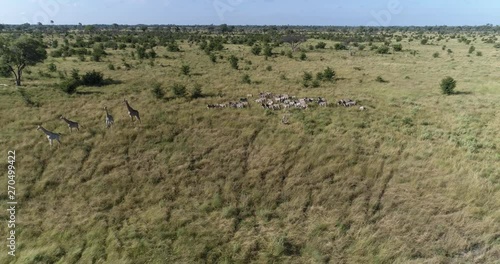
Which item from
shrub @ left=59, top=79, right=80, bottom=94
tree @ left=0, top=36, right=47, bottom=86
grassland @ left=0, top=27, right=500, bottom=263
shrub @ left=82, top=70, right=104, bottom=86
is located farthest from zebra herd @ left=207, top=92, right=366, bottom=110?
tree @ left=0, top=36, right=47, bottom=86

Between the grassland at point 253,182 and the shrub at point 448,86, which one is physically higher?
the shrub at point 448,86

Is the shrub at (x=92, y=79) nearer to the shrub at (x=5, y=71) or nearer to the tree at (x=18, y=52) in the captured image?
the tree at (x=18, y=52)

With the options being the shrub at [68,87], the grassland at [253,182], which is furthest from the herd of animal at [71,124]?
the shrub at [68,87]

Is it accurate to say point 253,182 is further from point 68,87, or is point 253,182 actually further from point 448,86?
point 448,86

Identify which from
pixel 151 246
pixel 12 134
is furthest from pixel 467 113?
pixel 12 134

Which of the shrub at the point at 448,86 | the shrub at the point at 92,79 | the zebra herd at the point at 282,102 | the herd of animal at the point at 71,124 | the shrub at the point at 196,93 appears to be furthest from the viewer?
the shrub at the point at 92,79

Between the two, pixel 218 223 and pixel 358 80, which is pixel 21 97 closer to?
pixel 218 223

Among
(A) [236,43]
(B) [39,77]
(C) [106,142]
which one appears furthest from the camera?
(A) [236,43]

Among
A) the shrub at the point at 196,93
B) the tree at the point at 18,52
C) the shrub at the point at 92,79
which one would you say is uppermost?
the tree at the point at 18,52
